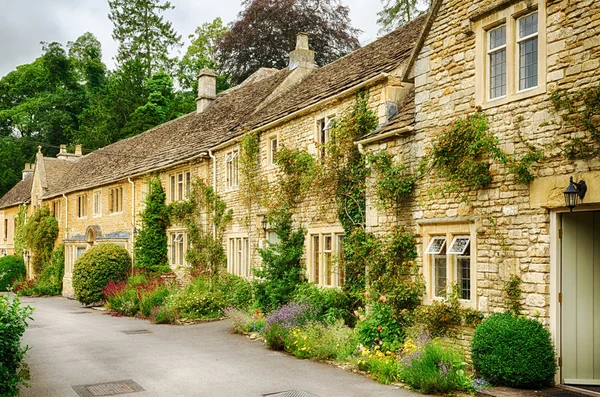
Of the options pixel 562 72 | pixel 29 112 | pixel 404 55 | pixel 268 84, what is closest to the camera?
pixel 562 72

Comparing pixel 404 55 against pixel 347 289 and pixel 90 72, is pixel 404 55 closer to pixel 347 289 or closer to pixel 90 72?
pixel 347 289

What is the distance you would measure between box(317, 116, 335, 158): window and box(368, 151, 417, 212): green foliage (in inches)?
112

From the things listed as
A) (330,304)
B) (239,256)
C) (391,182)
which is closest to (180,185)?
(239,256)

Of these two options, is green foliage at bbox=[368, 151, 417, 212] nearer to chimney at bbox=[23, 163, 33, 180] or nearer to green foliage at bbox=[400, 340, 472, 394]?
green foliage at bbox=[400, 340, 472, 394]

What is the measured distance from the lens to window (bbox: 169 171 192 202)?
25.4 meters

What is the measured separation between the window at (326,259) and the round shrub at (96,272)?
13.0 meters

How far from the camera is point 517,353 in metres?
9.39

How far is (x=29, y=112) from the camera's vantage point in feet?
207

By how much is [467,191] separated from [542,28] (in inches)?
120

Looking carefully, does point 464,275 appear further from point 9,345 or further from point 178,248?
point 178,248

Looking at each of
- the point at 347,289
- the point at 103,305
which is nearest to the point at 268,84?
the point at 103,305

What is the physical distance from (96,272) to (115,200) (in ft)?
20.2

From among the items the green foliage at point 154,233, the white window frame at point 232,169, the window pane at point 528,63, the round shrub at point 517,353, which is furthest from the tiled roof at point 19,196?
the round shrub at point 517,353

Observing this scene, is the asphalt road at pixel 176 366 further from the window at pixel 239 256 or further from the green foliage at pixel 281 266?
the window at pixel 239 256
